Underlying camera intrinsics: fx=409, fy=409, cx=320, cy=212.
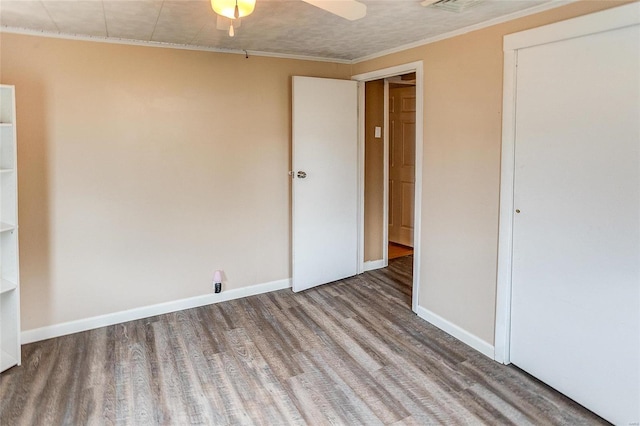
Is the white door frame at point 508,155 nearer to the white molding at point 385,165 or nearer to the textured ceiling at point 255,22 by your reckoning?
the textured ceiling at point 255,22

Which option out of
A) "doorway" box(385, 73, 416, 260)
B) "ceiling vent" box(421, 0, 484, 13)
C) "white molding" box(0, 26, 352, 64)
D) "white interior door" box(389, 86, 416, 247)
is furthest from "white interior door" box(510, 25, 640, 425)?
"white interior door" box(389, 86, 416, 247)

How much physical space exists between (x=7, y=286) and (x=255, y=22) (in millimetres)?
2201

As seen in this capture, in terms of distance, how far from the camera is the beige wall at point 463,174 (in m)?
2.56

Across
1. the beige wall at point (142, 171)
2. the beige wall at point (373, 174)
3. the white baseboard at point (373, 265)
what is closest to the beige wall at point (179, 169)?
the beige wall at point (142, 171)

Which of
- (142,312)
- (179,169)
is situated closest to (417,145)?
(179,169)

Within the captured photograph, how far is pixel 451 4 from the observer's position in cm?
217

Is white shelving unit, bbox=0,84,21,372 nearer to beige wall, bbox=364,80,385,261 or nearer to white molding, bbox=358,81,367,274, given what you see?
white molding, bbox=358,81,367,274

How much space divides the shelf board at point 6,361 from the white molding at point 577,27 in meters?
3.52

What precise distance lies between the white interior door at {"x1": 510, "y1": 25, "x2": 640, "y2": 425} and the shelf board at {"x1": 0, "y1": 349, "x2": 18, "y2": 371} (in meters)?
3.10

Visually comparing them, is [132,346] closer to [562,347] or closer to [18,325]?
[18,325]

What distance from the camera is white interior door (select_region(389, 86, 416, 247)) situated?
5.23m

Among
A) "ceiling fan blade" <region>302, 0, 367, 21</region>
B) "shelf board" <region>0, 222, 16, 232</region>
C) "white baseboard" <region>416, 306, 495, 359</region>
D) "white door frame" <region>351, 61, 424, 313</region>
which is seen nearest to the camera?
"ceiling fan blade" <region>302, 0, 367, 21</region>

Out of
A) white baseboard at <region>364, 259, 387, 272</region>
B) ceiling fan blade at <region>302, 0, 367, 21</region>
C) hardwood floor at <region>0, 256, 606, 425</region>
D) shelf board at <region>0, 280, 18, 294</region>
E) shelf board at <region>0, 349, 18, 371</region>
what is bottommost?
hardwood floor at <region>0, 256, 606, 425</region>

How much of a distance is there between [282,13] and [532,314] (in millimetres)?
2284
